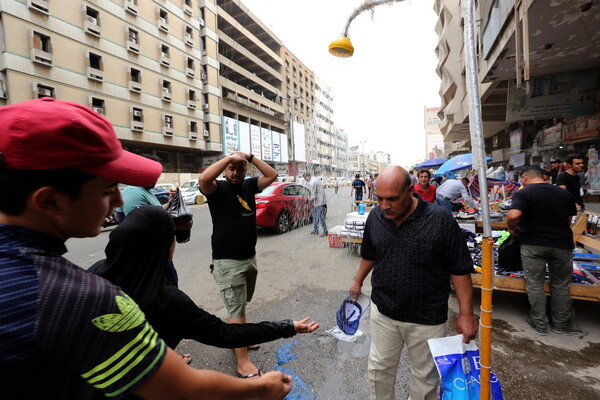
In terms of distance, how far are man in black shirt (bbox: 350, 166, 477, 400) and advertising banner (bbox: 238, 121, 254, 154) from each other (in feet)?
123

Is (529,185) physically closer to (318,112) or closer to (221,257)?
(221,257)

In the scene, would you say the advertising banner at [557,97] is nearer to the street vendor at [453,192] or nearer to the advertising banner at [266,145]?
the street vendor at [453,192]

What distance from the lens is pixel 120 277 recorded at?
135cm

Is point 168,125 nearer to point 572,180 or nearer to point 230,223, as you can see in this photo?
point 230,223

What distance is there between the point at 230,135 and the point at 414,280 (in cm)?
3683

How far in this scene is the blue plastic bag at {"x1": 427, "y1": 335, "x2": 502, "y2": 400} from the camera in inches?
67.3

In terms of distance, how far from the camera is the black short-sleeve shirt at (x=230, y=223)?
9.14 feet

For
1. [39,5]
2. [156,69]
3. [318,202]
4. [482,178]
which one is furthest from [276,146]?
[482,178]

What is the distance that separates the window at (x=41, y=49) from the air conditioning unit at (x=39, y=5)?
1.52 metres

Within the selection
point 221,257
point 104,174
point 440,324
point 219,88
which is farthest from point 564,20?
point 219,88

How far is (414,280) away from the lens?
196 cm

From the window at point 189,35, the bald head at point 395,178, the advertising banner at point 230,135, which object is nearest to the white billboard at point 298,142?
the advertising banner at point 230,135

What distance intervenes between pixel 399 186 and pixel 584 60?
8.96 m

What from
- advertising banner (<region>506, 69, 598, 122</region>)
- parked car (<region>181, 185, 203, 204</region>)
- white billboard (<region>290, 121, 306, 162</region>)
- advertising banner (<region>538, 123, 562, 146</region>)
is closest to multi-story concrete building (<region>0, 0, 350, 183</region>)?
white billboard (<region>290, 121, 306, 162</region>)
